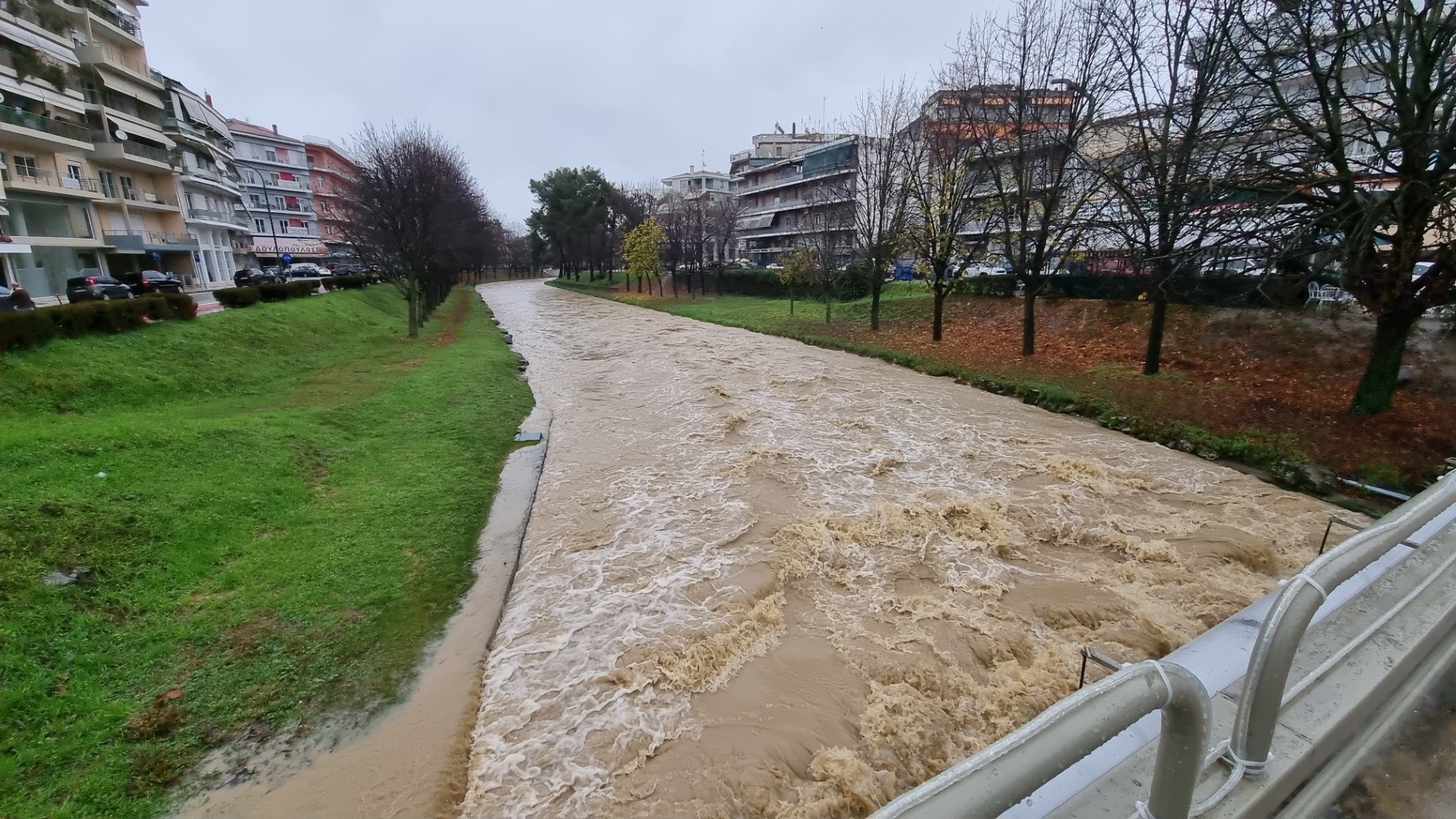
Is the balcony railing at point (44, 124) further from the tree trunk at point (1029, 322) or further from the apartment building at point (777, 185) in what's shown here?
the tree trunk at point (1029, 322)

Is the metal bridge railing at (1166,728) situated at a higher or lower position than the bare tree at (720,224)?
lower

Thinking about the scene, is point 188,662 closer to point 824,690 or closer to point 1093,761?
point 824,690

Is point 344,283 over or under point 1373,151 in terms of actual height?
under

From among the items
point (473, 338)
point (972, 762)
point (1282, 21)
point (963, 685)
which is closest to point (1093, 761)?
point (972, 762)

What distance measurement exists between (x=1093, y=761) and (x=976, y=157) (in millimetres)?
20931

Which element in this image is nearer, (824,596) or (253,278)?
(824,596)

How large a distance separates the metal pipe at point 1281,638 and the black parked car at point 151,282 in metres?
35.8

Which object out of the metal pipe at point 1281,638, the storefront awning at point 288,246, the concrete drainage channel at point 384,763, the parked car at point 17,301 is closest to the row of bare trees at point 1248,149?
the metal pipe at point 1281,638

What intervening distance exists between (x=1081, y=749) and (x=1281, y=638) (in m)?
1.13

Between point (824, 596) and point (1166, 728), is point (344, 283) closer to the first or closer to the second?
point (824, 596)

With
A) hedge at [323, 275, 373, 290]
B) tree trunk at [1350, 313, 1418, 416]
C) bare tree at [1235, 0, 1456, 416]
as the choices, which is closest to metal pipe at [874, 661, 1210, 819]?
bare tree at [1235, 0, 1456, 416]

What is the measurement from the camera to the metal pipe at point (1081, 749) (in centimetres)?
131

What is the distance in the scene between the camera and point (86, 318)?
41.0 feet

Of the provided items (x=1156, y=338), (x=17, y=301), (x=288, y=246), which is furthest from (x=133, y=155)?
(x=1156, y=338)
